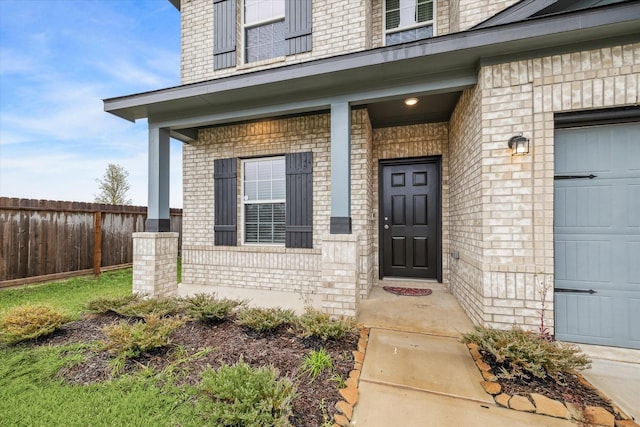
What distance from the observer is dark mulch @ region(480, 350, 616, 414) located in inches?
69.6

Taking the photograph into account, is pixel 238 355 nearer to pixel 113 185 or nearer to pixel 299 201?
pixel 299 201

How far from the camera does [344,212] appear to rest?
3188mm

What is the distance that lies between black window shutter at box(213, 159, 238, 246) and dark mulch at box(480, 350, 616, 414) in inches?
168

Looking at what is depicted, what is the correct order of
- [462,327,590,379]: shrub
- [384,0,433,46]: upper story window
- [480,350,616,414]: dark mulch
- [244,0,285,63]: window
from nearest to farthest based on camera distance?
[480,350,616,414]: dark mulch
[462,327,590,379]: shrub
[384,0,433,46]: upper story window
[244,0,285,63]: window

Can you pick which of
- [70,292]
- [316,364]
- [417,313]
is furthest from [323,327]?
[70,292]

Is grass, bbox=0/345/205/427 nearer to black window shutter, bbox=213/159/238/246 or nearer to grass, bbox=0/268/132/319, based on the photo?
A: grass, bbox=0/268/132/319

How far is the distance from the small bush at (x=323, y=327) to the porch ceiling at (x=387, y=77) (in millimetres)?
2625

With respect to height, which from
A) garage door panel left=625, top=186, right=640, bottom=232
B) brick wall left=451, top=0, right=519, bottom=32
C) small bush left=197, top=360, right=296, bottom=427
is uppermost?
brick wall left=451, top=0, right=519, bottom=32

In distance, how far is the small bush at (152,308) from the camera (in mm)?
2975

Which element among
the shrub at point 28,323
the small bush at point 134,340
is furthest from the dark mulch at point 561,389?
the shrub at point 28,323

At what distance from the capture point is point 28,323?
2.59 m

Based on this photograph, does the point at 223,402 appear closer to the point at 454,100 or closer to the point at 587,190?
the point at 587,190

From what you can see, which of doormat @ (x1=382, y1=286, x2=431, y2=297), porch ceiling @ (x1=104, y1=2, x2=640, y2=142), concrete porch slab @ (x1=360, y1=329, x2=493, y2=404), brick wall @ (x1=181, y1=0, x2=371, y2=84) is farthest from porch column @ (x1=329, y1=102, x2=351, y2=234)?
doormat @ (x1=382, y1=286, x2=431, y2=297)

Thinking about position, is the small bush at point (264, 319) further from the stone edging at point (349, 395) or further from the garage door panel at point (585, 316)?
the garage door panel at point (585, 316)
